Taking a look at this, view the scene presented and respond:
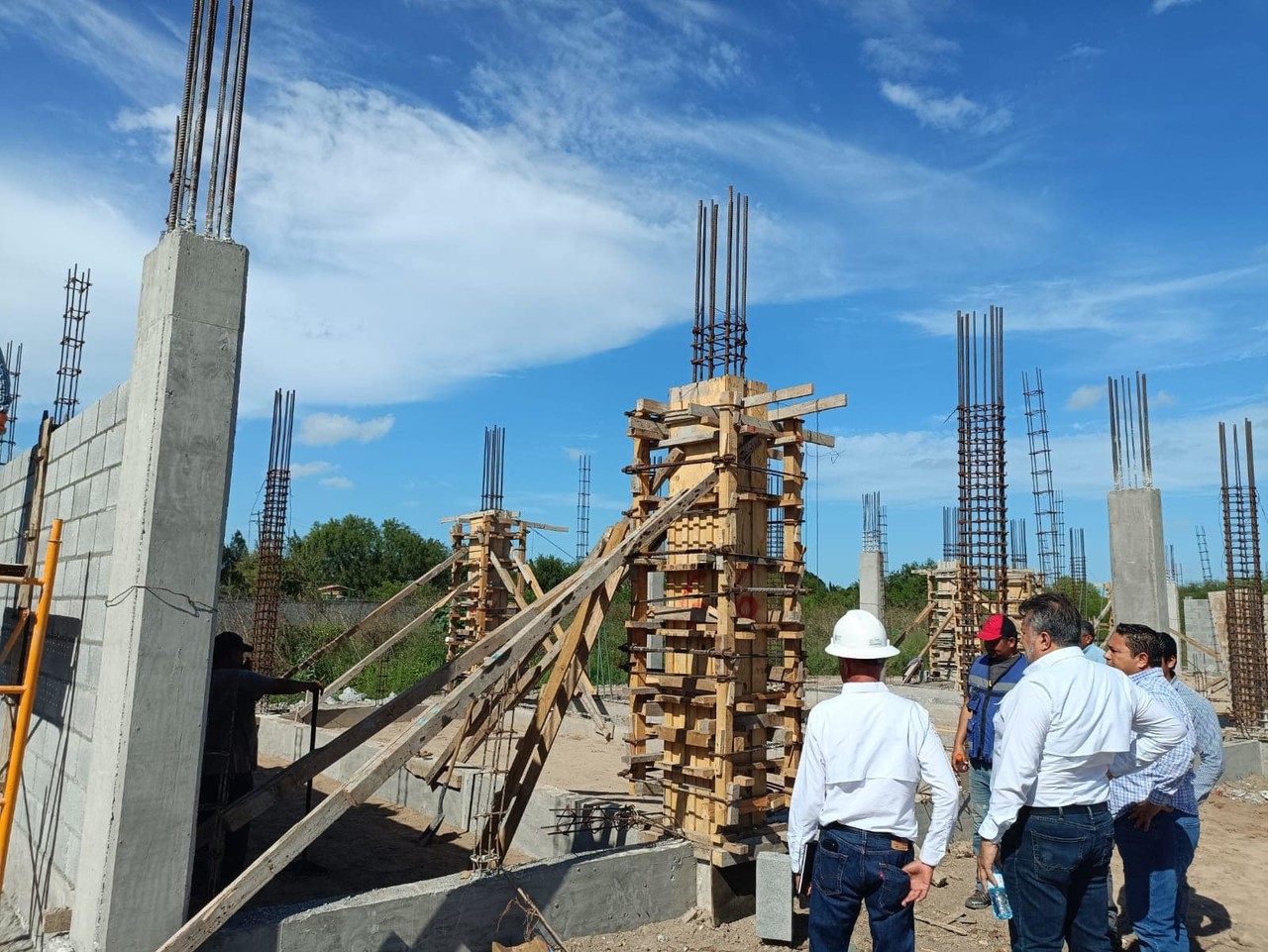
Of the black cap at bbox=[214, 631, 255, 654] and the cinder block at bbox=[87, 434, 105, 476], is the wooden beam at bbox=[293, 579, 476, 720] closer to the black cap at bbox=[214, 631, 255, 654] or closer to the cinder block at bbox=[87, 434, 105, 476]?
the black cap at bbox=[214, 631, 255, 654]

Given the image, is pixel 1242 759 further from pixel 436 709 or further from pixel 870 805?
pixel 436 709

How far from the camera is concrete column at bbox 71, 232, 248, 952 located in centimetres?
354

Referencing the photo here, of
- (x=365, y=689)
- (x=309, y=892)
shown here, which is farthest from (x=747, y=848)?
(x=365, y=689)

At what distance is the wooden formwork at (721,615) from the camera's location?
18.1 feet

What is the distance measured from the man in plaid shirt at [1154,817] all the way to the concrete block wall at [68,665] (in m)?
4.68

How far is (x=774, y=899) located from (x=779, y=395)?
2954 mm

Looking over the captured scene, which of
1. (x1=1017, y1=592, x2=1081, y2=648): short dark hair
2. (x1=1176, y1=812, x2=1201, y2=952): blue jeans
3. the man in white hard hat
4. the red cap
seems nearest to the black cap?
the man in white hard hat

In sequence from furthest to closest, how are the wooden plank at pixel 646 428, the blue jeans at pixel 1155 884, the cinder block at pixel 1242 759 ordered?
1. the cinder block at pixel 1242 759
2. the wooden plank at pixel 646 428
3. the blue jeans at pixel 1155 884

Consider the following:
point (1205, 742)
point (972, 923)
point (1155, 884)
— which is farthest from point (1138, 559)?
point (1155, 884)

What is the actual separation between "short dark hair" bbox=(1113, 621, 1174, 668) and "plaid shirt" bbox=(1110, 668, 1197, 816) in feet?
0.20

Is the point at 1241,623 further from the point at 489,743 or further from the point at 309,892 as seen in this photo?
the point at 309,892

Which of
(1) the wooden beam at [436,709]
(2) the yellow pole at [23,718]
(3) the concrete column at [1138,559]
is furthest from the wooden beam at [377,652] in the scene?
(3) the concrete column at [1138,559]

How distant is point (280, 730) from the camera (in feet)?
38.0

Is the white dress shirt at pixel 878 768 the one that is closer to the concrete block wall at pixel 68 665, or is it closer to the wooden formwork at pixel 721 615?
the wooden formwork at pixel 721 615
